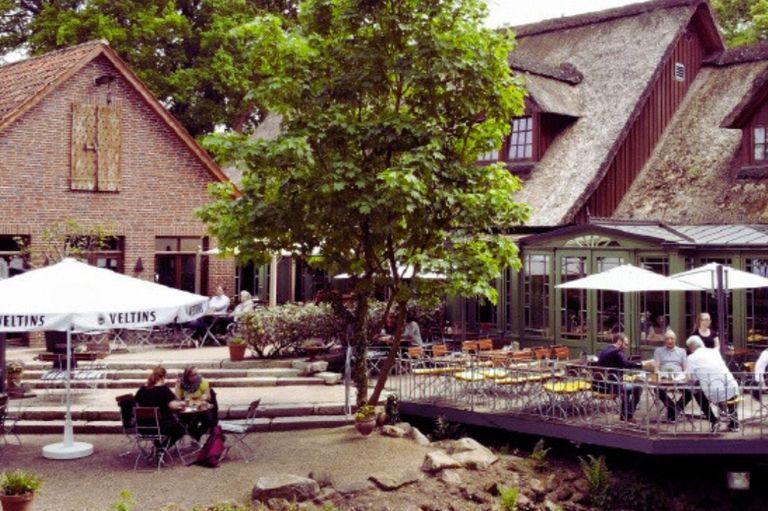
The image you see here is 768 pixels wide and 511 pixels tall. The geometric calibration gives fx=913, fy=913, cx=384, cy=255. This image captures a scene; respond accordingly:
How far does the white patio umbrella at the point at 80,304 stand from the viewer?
12039 millimetres

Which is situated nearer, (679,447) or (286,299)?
(679,447)

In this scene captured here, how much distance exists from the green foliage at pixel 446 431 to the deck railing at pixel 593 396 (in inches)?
12.5

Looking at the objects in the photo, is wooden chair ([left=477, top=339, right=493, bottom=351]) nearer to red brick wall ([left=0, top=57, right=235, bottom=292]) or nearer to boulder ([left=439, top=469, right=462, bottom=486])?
boulder ([left=439, top=469, right=462, bottom=486])

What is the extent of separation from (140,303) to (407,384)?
6155mm

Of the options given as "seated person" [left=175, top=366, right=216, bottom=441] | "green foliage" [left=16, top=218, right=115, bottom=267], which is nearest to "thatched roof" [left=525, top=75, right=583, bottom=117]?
"green foliage" [left=16, top=218, right=115, bottom=267]

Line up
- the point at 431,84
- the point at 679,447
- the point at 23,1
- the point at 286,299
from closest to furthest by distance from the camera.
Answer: the point at 679,447 < the point at 431,84 < the point at 286,299 < the point at 23,1

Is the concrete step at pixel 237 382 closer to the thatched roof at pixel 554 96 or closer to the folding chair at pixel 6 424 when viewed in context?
the folding chair at pixel 6 424

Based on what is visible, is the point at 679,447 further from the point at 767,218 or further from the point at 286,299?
the point at 286,299

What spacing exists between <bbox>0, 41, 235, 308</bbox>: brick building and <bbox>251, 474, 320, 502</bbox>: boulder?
38.1 ft

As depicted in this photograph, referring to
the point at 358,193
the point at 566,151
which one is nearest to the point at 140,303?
the point at 358,193

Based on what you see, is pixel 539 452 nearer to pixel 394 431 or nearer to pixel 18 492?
pixel 394 431

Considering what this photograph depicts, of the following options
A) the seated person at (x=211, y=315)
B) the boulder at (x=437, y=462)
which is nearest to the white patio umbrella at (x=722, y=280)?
the boulder at (x=437, y=462)

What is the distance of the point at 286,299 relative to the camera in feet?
93.6

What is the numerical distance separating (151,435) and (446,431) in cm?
495
